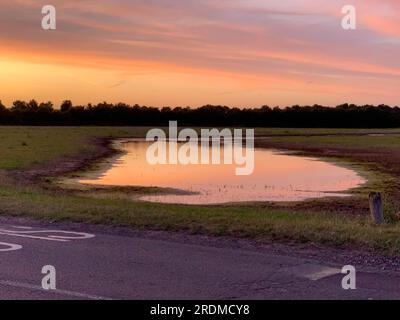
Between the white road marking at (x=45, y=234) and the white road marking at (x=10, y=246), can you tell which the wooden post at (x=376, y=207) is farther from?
the white road marking at (x=10, y=246)

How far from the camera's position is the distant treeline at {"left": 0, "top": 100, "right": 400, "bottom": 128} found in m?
162

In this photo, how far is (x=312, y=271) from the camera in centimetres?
852

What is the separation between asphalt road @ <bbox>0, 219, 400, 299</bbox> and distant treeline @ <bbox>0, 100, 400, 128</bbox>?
5958 inches

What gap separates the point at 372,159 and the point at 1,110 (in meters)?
137

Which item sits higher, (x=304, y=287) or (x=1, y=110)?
(x=1, y=110)

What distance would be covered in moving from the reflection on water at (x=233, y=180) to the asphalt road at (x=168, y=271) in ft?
40.1

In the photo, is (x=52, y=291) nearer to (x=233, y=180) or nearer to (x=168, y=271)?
(x=168, y=271)

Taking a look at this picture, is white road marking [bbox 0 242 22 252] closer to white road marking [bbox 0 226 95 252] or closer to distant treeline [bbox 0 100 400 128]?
white road marking [bbox 0 226 95 252]

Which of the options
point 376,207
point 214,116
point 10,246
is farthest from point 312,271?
point 214,116

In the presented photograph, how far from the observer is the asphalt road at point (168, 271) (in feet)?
24.1

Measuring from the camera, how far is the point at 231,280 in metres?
7.98

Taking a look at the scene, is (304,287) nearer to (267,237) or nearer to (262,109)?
(267,237)

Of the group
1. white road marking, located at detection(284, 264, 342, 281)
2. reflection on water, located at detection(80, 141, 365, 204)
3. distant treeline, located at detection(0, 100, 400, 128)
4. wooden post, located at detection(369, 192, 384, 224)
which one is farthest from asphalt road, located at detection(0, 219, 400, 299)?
distant treeline, located at detection(0, 100, 400, 128)
